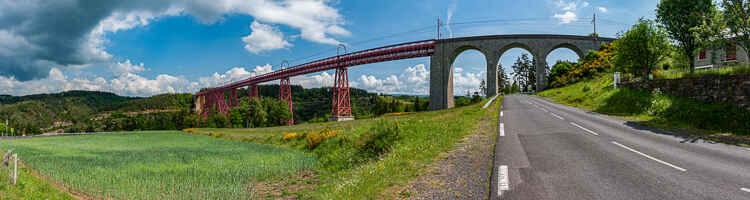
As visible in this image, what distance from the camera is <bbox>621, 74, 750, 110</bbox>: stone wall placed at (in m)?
13.3

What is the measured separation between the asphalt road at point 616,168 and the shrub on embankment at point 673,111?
4.31m

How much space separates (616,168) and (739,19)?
48.4 ft

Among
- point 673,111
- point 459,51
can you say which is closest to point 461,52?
point 459,51

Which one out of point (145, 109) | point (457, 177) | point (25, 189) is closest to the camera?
point (457, 177)

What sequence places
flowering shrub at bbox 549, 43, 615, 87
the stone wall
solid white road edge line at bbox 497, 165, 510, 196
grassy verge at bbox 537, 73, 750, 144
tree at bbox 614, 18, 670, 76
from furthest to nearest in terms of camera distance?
flowering shrub at bbox 549, 43, 615, 87 < tree at bbox 614, 18, 670, 76 < the stone wall < grassy verge at bbox 537, 73, 750, 144 < solid white road edge line at bbox 497, 165, 510, 196

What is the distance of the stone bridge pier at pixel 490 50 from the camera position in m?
39.4

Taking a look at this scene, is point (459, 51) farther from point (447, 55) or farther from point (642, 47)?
point (642, 47)

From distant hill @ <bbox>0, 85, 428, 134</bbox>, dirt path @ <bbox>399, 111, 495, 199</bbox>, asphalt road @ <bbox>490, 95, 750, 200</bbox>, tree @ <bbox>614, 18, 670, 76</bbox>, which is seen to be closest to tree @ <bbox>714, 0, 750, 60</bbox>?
asphalt road @ <bbox>490, 95, 750, 200</bbox>

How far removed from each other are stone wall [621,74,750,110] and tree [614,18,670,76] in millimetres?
6562

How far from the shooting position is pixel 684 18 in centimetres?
1922

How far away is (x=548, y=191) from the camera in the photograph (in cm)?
466

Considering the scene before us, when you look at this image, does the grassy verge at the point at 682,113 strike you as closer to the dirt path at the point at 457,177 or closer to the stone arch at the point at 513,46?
the dirt path at the point at 457,177

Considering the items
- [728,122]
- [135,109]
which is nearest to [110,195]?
[728,122]

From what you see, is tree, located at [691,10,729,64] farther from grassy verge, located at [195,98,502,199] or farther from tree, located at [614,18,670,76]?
grassy verge, located at [195,98,502,199]
